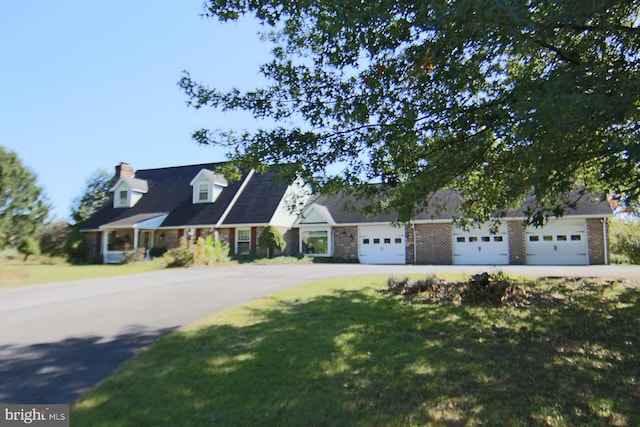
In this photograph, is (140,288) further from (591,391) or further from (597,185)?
(597,185)

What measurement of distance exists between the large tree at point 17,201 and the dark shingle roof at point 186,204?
4.82 meters

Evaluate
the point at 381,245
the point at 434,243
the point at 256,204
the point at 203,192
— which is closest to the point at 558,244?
the point at 434,243

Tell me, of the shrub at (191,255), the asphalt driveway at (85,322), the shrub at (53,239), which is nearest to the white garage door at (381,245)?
the shrub at (191,255)

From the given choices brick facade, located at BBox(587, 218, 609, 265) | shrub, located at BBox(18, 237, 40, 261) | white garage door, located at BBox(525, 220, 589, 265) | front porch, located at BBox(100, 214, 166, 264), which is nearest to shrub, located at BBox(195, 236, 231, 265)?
front porch, located at BBox(100, 214, 166, 264)

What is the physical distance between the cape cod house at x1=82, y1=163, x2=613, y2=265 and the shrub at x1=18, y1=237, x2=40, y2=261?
330cm

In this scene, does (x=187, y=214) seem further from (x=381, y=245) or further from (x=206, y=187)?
(x=381, y=245)

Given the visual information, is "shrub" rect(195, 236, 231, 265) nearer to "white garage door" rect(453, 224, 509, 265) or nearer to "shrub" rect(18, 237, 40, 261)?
"white garage door" rect(453, 224, 509, 265)

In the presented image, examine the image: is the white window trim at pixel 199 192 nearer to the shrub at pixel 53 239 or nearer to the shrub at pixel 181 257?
the shrub at pixel 181 257

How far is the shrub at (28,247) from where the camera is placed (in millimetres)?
26928

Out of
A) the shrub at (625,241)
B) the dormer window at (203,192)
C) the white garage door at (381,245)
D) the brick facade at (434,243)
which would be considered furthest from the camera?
the dormer window at (203,192)

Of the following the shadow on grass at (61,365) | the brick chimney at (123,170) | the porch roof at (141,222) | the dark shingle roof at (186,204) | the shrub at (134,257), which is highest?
the brick chimney at (123,170)

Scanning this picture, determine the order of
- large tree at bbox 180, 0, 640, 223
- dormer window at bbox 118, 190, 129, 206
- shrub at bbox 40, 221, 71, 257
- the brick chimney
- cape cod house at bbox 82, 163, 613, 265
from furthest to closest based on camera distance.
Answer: the brick chimney → dormer window at bbox 118, 190, 129, 206 → shrub at bbox 40, 221, 71, 257 → cape cod house at bbox 82, 163, 613, 265 → large tree at bbox 180, 0, 640, 223

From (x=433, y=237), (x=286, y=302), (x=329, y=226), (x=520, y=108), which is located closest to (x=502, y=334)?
(x=520, y=108)

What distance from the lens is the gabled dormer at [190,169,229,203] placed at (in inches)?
1108
